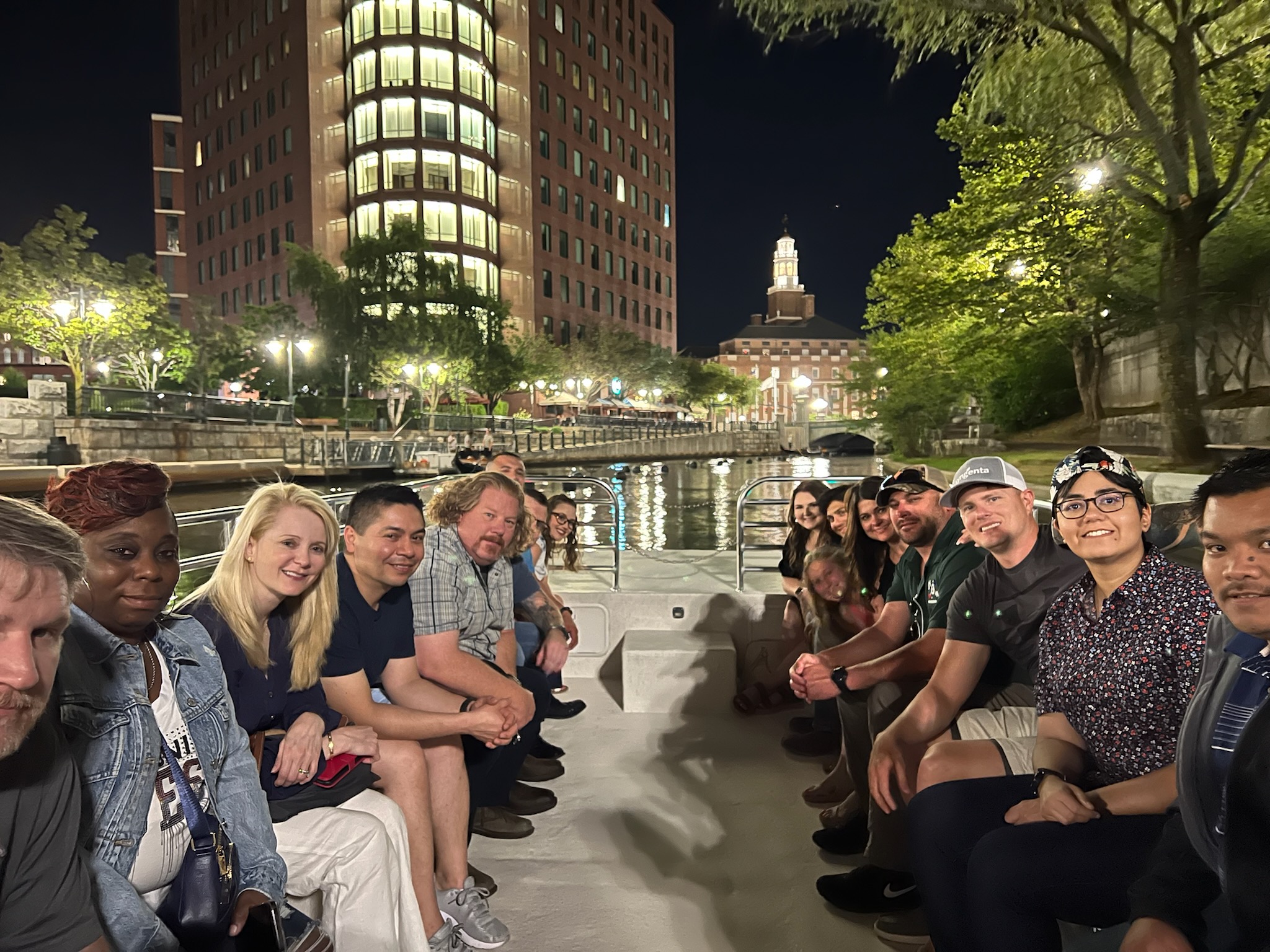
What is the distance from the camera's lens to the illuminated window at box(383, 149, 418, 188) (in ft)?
169

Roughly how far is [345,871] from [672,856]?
145 centimetres

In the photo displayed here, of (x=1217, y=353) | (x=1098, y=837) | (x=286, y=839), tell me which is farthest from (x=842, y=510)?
(x=1217, y=353)

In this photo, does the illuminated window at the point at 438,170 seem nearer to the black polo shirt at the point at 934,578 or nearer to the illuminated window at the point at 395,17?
the illuminated window at the point at 395,17

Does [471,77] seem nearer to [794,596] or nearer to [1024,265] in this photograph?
[1024,265]

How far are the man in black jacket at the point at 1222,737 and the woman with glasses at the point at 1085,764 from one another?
0.23 m

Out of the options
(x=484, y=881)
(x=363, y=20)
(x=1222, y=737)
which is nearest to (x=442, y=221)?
(x=363, y=20)

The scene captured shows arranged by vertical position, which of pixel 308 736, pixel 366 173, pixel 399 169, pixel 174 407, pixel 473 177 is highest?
pixel 473 177

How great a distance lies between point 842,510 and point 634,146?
75.7m

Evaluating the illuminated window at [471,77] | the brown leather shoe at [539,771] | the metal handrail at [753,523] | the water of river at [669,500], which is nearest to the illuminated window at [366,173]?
the illuminated window at [471,77]

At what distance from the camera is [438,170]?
5222 centimetres

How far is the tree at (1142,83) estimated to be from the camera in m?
9.06

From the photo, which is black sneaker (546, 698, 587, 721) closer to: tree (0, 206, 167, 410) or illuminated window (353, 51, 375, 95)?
tree (0, 206, 167, 410)

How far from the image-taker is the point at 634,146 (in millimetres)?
72938

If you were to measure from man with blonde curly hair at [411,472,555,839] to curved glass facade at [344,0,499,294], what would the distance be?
166ft
